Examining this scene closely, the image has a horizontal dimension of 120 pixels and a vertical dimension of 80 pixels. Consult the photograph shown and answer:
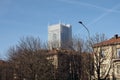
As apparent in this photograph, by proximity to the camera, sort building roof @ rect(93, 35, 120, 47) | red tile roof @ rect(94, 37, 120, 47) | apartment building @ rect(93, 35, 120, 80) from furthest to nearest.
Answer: red tile roof @ rect(94, 37, 120, 47)
building roof @ rect(93, 35, 120, 47)
apartment building @ rect(93, 35, 120, 80)

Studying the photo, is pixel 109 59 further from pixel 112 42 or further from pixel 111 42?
pixel 111 42

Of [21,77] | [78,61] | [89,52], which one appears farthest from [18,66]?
[89,52]

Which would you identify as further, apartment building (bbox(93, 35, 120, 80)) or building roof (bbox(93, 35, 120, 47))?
building roof (bbox(93, 35, 120, 47))

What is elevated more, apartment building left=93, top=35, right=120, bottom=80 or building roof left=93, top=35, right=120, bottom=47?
building roof left=93, top=35, right=120, bottom=47

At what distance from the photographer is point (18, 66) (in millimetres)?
67250

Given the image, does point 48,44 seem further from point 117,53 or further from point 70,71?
point 117,53

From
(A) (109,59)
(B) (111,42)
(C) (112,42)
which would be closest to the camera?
(A) (109,59)

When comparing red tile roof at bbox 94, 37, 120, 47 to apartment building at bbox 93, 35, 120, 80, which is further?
red tile roof at bbox 94, 37, 120, 47

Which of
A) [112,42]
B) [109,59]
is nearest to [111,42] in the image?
[112,42]

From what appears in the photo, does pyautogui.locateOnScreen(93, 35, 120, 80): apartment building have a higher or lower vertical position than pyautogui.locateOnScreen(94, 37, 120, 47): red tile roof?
lower

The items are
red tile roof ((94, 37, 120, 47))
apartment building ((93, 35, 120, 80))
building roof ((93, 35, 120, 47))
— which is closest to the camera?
apartment building ((93, 35, 120, 80))

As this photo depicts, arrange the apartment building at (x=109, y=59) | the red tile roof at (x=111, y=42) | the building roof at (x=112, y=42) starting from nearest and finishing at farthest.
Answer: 1. the apartment building at (x=109, y=59)
2. the building roof at (x=112, y=42)
3. the red tile roof at (x=111, y=42)

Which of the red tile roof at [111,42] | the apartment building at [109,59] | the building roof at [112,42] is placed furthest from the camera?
the red tile roof at [111,42]

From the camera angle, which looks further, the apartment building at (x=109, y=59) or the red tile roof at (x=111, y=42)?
the red tile roof at (x=111, y=42)
